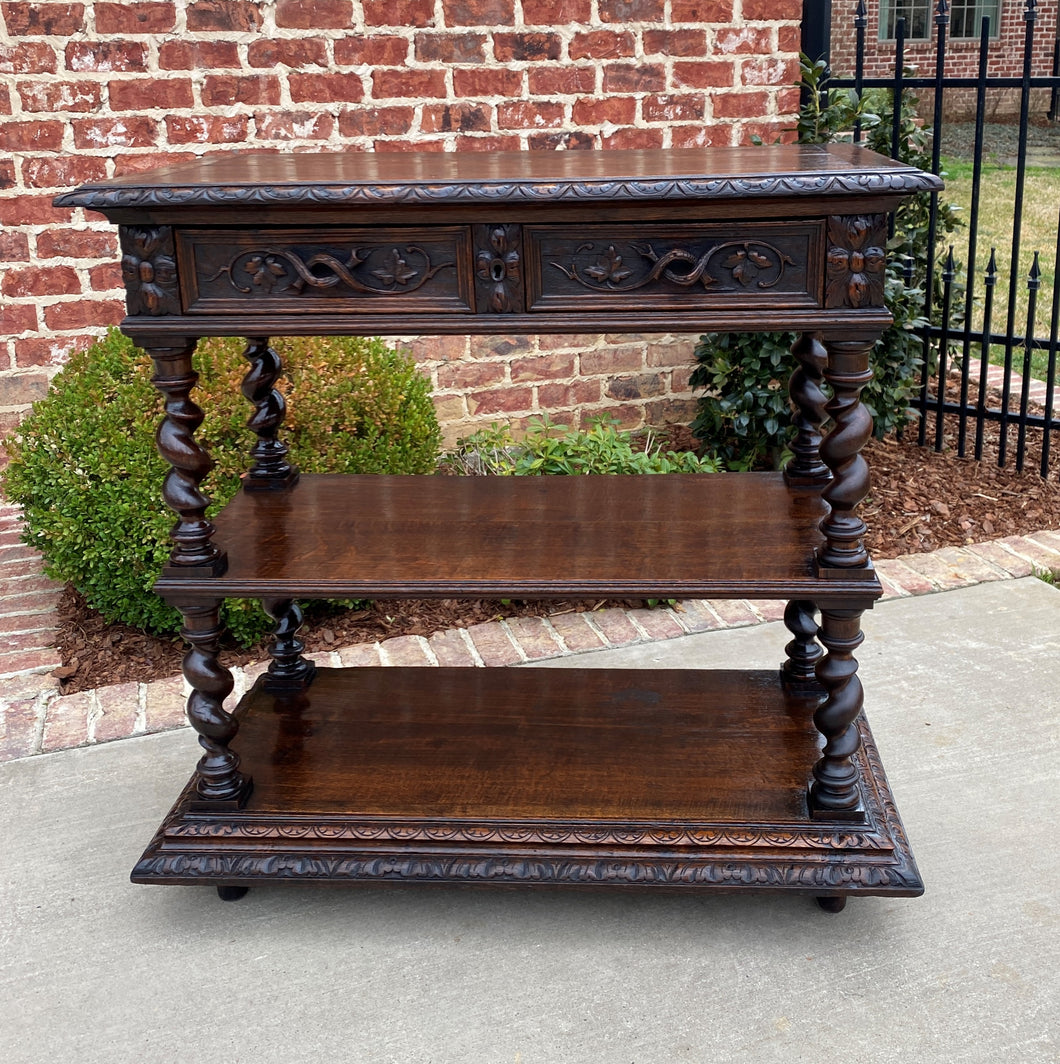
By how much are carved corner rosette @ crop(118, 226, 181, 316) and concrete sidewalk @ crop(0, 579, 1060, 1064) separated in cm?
134

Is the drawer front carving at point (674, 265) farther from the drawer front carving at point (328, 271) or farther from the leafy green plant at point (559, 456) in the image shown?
the leafy green plant at point (559, 456)

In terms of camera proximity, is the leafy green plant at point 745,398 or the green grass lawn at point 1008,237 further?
the green grass lawn at point 1008,237

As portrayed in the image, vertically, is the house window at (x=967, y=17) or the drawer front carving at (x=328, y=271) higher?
the house window at (x=967, y=17)

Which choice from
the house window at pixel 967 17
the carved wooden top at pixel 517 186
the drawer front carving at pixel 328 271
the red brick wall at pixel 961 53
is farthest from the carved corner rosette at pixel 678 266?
the house window at pixel 967 17

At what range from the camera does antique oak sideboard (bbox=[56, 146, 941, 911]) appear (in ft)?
7.27

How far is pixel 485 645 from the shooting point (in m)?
3.88

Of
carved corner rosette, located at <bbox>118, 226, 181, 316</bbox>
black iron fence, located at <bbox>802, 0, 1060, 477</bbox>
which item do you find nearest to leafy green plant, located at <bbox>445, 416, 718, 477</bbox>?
black iron fence, located at <bbox>802, 0, 1060, 477</bbox>

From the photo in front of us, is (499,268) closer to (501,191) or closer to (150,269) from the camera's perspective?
(501,191)

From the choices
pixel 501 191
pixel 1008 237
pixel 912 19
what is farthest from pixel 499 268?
pixel 912 19

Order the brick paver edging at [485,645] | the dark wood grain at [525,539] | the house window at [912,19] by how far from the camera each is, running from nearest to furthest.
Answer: the dark wood grain at [525,539] < the brick paver edging at [485,645] < the house window at [912,19]

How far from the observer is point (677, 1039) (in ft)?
7.45

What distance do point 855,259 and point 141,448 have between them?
2373mm

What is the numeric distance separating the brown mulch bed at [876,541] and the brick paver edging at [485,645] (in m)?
0.06

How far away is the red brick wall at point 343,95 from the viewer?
175 inches
